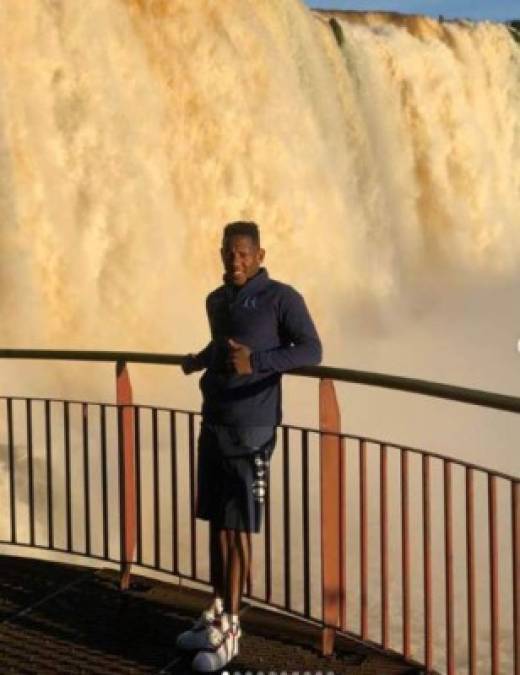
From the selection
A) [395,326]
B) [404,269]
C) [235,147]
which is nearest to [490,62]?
[404,269]

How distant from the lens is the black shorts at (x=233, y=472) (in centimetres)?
425

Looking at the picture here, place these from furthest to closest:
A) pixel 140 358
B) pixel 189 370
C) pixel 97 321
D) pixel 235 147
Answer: pixel 235 147
pixel 97 321
pixel 140 358
pixel 189 370

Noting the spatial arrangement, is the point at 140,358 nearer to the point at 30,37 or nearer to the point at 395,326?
the point at 30,37

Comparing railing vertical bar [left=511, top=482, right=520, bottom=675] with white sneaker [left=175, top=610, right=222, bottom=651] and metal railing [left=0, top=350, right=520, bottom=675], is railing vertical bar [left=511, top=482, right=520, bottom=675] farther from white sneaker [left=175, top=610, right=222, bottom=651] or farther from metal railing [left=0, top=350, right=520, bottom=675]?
white sneaker [left=175, top=610, right=222, bottom=651]

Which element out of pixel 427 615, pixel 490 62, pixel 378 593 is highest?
pixel 490 62

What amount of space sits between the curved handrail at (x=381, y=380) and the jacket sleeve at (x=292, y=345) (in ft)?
0.55

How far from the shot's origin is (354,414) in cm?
1541

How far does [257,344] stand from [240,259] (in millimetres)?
328

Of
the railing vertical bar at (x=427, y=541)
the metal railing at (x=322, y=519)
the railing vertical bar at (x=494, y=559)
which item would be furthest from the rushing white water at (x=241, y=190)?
the railing vertical bar at (x=494, y=559)

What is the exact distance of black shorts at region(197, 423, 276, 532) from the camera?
425 centimetres

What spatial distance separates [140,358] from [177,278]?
11573 millimetres

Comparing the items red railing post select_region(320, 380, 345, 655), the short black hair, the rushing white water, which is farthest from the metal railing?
the rushing white water

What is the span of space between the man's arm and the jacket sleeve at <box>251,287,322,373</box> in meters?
0.28

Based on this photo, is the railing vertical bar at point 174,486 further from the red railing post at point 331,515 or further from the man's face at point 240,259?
the man's face at point 240,259
